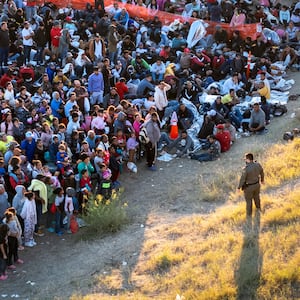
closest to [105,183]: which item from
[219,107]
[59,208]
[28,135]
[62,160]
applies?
[62,160]

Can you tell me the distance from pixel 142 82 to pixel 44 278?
846cm

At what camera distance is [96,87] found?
19562mm

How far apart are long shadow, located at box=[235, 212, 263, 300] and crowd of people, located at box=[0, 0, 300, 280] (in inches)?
159

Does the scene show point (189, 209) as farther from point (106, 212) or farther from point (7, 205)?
point (7, 205)

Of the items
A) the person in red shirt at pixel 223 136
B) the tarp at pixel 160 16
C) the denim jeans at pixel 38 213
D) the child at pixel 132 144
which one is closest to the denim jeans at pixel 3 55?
the tarp at pixel 160 16

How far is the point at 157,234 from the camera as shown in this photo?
14.6 metres

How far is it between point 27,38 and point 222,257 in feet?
38.3

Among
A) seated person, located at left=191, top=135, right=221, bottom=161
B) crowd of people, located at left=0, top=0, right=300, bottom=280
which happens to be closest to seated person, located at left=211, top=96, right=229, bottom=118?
crowd of people, located at left=0, top=0, right=300, bottom=280

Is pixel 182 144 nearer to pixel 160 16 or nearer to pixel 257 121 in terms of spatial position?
pixel 257 121

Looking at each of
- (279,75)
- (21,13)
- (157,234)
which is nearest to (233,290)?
(157,234)

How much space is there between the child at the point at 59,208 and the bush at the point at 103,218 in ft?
1.78

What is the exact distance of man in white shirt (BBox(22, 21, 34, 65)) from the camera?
21.6 metres

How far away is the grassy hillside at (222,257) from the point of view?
11.6 m

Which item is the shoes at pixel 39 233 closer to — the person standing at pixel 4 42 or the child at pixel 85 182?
the child at pixel 85 182
